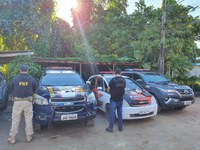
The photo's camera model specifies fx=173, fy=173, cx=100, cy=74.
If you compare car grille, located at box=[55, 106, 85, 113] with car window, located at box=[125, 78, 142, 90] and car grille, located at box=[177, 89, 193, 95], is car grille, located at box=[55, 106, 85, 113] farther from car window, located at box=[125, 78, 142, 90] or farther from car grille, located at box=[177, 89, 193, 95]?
car grille, located at box=[177, 89, 193, 95]

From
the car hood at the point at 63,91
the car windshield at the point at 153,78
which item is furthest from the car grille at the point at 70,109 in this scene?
the car windshield at the point at 153,78

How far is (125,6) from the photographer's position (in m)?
25.1

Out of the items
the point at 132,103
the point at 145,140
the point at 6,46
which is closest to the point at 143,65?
the point at 132,103

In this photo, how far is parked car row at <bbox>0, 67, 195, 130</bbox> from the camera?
4402 millimetres

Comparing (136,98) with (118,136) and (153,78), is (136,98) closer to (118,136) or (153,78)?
(118,136)

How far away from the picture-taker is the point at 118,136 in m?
4.56

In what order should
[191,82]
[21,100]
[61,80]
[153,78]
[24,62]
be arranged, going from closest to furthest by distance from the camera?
[21,100]
[61,80]
[153,78]
[24,62]
[191,82]

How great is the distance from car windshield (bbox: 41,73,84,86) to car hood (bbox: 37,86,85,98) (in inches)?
14.8

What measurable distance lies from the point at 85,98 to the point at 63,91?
0.63 m

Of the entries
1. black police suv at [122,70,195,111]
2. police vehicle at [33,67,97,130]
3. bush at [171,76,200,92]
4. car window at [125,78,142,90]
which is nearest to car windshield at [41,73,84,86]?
police vehicle at [33,67,97,130]

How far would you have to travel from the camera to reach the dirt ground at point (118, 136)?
12.9 feet

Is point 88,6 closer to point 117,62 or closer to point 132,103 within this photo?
point 117,62

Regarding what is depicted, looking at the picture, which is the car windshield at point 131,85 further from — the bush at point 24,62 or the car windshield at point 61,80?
the bush at point 24,62

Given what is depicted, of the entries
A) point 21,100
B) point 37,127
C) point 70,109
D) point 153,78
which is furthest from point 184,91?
point 21,100
